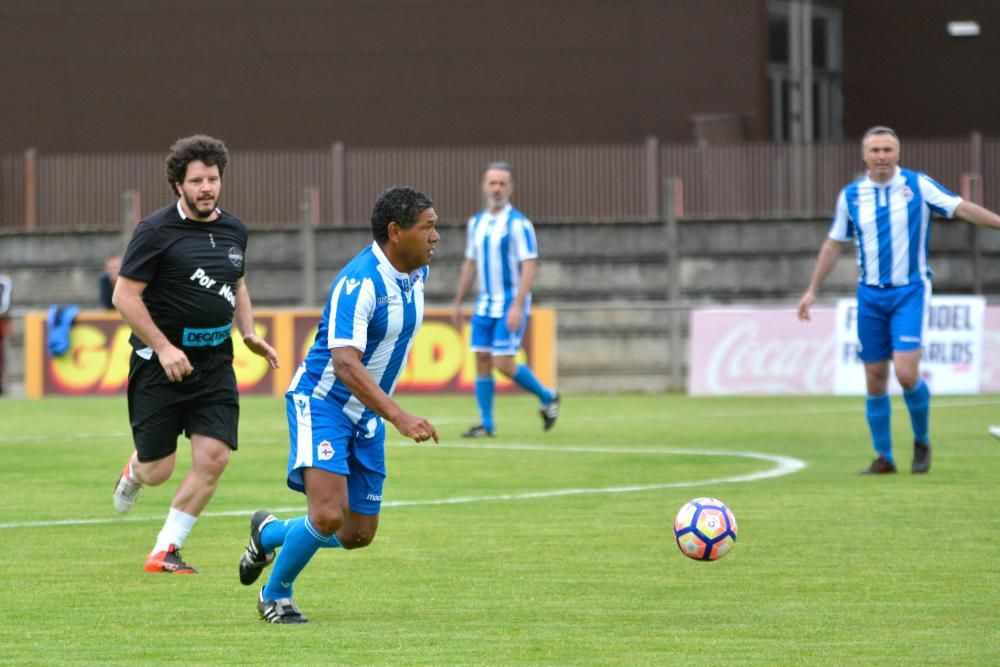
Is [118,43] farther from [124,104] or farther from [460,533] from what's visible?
[460,533]

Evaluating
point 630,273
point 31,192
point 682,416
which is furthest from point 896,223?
point 31,192

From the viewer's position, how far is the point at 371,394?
6469mm

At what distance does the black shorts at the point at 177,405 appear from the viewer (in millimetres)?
8375

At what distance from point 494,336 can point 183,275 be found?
825cm

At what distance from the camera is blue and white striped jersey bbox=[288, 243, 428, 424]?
6.61 meters

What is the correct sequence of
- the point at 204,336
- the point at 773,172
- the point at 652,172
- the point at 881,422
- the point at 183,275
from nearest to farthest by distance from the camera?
the point at 183,275
the point at 204,336
the point at 881,422
the point at 773,172
the point at 652,172

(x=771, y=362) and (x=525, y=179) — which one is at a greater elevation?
(x=525, y=179)

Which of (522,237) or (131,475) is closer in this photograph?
(131,475)

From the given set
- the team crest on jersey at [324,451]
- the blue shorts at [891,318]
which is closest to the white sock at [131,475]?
the team crest on jersey at [324,451]

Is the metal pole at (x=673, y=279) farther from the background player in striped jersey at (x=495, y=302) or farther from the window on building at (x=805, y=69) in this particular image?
the background player in striped jersey at (x=495, y=302)

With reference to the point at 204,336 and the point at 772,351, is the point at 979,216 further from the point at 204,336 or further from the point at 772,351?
the point at 772,351

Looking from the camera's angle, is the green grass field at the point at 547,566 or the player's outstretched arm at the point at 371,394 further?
the player's outstretched arm at the point at 371,394

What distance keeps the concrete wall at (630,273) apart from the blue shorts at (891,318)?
13724mm

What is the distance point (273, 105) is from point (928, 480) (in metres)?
21.1
